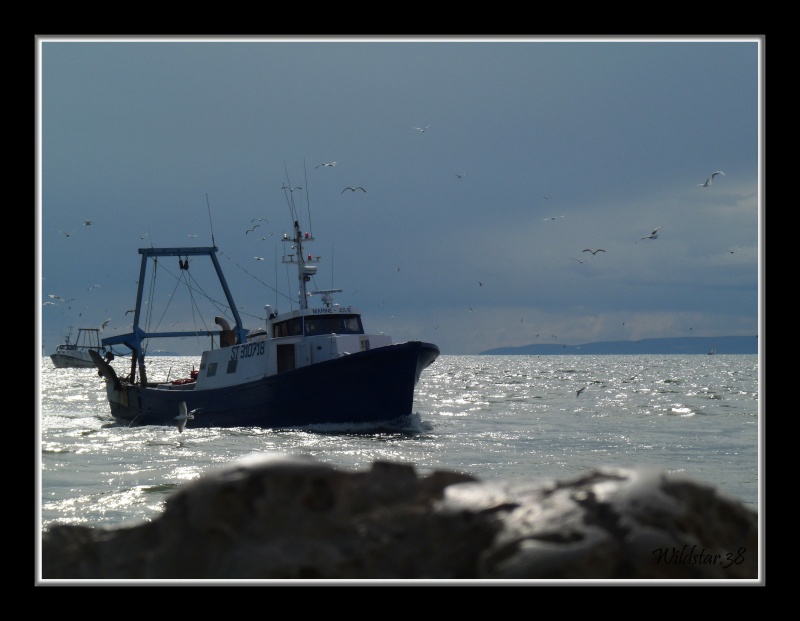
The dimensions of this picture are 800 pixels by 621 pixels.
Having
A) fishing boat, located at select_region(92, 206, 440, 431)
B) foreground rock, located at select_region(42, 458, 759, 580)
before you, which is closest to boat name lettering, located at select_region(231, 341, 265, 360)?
fishing boat, located at select_region(92, 206, 440, 431)

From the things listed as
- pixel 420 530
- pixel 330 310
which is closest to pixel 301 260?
pixel 330 310

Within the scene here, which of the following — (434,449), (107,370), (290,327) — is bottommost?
(434,449)

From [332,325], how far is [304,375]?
2.86 metres

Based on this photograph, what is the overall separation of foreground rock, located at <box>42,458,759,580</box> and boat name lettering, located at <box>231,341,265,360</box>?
23834 millimetres

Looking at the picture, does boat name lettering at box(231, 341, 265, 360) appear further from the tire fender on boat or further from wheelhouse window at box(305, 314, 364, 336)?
the tire fender on boat

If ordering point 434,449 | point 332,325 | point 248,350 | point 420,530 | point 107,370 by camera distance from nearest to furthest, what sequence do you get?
point 420,530
point 434,449
point 332,325
point 248,350
point 107,370

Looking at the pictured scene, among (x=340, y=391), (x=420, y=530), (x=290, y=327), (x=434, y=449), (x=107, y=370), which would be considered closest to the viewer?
(x=420, y=530)

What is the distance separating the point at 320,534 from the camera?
4.22m

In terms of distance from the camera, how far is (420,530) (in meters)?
4.11

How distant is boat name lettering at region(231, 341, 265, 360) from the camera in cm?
2847

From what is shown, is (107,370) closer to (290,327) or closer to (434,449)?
(290,327)

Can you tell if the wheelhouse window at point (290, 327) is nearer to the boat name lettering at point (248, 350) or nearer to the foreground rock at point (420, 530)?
the boat name lettering at point (248, 350)
